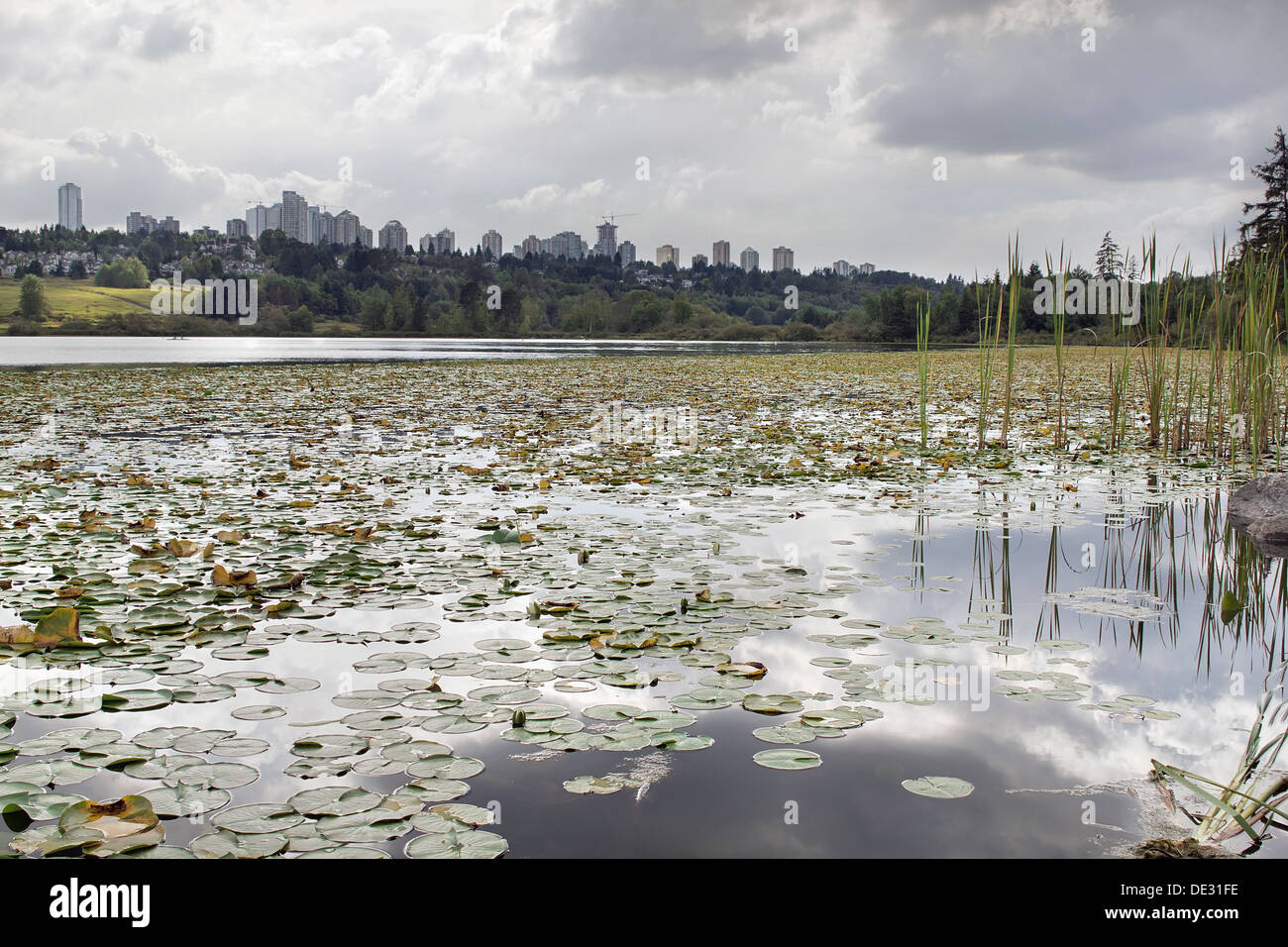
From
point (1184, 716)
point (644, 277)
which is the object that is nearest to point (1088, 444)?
point (1184, 716)

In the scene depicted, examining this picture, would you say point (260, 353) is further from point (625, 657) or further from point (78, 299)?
point (78, 299)

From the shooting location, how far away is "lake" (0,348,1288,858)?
226 centimetres

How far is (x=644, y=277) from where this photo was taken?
180000mm

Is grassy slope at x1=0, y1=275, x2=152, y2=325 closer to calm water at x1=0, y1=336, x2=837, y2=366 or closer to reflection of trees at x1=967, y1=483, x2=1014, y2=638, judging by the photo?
calm water at x1=0, y1=336, x2=837, y2=366

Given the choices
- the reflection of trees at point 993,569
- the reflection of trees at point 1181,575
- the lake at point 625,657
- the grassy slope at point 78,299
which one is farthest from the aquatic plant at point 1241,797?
the grassy slope at point 78,299

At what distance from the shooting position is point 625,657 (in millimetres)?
3391

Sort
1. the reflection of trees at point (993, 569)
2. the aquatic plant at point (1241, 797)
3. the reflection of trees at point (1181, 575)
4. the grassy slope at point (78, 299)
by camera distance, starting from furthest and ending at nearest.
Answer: the grassy slope at point (78, 299), the reflection of trees at point (993, 569), the reflection of trees at point (1181, 575), the aquatic plant at point (1241, 797)

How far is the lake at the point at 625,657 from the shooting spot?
2262mm

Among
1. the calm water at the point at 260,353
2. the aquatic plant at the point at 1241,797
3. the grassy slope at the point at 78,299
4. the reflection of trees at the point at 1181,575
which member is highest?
the grassy slope at the point at 78,299

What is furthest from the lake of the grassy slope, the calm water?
the grassy slope

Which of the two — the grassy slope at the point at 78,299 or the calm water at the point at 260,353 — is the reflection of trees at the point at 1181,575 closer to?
the calm water at the point at 260,353

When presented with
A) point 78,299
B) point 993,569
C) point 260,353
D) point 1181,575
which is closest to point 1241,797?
point 993,569

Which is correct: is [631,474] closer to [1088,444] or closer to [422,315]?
[1088,444]
